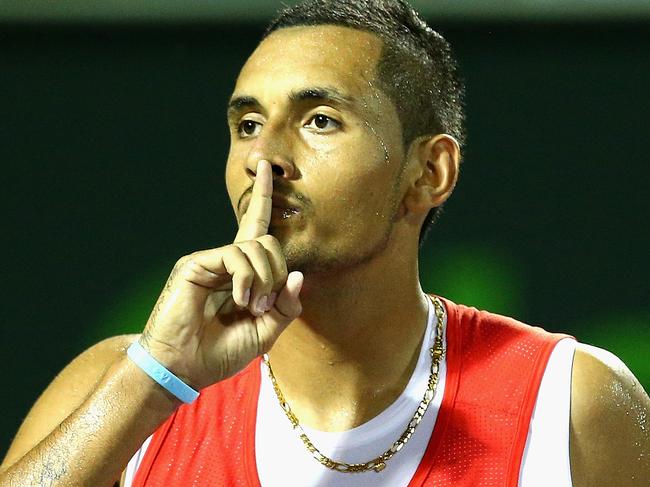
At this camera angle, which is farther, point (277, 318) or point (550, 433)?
point (550, 433)

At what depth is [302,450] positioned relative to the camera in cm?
229

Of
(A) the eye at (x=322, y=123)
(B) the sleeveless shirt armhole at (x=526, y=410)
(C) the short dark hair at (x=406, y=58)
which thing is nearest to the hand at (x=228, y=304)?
(A) the eye at (x=322, y=123)

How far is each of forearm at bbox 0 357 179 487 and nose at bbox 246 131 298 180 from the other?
1.27 feet

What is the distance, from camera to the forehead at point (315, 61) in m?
2.23

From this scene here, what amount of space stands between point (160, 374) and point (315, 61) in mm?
630

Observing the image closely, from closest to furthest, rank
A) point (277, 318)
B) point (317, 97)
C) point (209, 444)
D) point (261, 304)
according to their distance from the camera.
Result: 1. point (261, 304)
2. point (277, 318)
3. point (317, 97)
4. point (209, 444)

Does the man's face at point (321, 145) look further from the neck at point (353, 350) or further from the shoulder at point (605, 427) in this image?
the shoulder at point (605, 427)

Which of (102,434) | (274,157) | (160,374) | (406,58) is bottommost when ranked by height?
(102,434)

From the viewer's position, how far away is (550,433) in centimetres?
223

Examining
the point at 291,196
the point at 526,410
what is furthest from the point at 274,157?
the point at 526,410

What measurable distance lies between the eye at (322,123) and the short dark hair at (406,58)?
142mm

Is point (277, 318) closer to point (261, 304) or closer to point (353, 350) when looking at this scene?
point (261, 304)

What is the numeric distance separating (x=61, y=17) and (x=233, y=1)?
482mm

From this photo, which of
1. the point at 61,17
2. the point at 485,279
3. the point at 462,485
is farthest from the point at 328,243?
the point at 61,17
